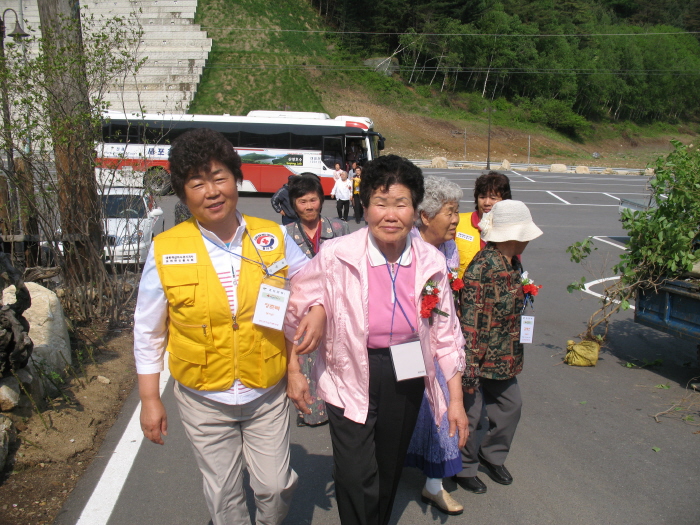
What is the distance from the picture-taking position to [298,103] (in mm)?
54312

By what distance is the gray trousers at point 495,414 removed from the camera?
3732 millimetres

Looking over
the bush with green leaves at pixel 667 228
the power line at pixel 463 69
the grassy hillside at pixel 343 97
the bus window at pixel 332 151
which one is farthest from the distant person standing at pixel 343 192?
the grassy hillside at pixel 343 97

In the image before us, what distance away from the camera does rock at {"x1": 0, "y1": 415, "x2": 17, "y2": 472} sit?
3.74m

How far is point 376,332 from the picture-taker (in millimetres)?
2689

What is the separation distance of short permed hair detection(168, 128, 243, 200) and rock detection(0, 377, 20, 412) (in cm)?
246

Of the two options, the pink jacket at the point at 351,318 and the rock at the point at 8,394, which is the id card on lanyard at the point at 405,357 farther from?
the rock at the point at 8,394

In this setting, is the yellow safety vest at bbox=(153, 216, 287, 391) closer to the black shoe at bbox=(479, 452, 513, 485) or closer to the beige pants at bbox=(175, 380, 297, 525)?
the beige pants at bbox=(175, 380, 297, 525)

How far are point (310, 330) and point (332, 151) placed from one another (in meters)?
25.2

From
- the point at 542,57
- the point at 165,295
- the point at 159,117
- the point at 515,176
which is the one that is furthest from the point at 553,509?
the point at 542,57

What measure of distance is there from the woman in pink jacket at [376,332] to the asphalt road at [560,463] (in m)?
0.89

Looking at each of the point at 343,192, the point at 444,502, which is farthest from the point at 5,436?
the point at 343,192

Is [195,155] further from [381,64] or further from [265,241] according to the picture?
[381,64]

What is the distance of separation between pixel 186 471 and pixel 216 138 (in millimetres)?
2377

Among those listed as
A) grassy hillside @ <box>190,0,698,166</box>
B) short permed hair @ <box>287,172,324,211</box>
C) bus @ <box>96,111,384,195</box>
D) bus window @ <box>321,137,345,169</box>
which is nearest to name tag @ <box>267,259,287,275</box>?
short permed hair @ <box>287,172,324,211</box>
